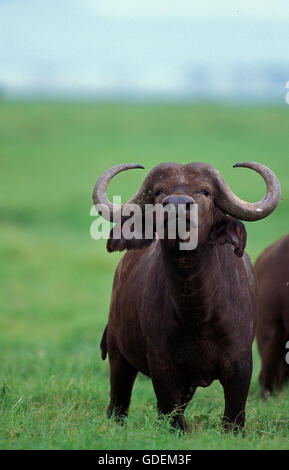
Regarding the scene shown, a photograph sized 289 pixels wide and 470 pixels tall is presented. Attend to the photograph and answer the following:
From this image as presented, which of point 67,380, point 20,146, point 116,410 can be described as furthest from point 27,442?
point 20,146

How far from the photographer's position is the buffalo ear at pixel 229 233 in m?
6.32

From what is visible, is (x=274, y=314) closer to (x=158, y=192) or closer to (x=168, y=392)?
(x=168, y=392)

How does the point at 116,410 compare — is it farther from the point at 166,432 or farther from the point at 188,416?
the point at 166,432

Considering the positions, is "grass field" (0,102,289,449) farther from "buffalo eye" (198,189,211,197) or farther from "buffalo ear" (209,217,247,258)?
"buffalo eye" (198,189,211,197)

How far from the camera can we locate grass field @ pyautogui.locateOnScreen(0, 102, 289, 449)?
623 centimetres

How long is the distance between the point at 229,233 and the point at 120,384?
6.97ft

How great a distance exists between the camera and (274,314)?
9.29 meters

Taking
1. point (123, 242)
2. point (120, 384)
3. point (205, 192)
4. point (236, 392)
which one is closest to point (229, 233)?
point (205, 192)

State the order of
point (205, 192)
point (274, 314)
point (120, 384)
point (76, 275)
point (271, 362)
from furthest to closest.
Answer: point (76, 275), point (271, 362), point (274, 314), point (120, 384), point (205, 192)

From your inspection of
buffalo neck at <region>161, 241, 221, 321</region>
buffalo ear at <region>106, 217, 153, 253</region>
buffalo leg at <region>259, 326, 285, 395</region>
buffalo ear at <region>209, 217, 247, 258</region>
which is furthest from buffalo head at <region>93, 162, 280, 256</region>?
buffalo leg at <region>259, 326, 285, 395</region>

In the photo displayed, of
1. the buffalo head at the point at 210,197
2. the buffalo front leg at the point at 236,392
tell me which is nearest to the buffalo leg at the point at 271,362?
the buffalo front leg at the point at 236,392

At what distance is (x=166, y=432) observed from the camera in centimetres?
615

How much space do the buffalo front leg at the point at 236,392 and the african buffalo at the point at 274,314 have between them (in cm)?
265
